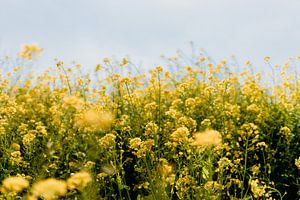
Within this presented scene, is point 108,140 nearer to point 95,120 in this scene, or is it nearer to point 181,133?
point 95,120

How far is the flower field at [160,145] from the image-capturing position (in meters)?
3.53

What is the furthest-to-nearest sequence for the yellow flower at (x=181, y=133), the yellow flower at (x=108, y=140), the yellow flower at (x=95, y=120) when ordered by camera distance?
the yellow flower at (x=95, y=120) < the yellow flower at (x=108, y=140) < the yellow flower at (x=181, y=133)

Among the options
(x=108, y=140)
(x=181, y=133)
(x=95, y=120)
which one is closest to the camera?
(x=181, y=133)

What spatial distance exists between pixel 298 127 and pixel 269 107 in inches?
17.8

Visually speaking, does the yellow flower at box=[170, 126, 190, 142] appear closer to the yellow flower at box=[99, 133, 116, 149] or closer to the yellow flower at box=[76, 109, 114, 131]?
the yellow flower at box=[99, 133, 116, 149]

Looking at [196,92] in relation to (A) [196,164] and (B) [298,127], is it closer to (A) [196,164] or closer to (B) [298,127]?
(B) [298,127]

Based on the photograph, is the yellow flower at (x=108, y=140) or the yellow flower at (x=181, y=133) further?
the yellow flower at (x=108, y=140)

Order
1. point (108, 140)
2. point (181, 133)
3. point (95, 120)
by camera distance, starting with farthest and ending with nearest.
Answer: point (95, 120), point (108, 140), point (181, 133)

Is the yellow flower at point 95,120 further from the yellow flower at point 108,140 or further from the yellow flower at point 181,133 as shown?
the yellow flower at point 181,133

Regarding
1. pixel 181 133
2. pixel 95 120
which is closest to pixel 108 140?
pixel 95 120

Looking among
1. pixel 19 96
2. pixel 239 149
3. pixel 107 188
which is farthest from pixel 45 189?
pixel 19 96

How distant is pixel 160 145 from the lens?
4.37 m

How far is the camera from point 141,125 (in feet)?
15.1

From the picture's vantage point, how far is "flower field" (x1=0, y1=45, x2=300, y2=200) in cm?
353
